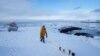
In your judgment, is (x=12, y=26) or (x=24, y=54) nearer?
(x=24, y=54)

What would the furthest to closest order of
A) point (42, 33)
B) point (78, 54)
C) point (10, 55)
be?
point (42, 33), point (78, 54), point (10, 55)

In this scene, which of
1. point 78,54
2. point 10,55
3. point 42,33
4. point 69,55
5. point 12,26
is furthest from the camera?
point 12,26

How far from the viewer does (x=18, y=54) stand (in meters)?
12.5

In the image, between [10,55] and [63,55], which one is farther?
[63,55]

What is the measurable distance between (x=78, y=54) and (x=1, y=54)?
4.83 metres

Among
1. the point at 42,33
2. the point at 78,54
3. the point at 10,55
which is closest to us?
the point at 10,55

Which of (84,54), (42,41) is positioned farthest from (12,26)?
(84,54)

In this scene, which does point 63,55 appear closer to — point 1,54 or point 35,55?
point 35,55

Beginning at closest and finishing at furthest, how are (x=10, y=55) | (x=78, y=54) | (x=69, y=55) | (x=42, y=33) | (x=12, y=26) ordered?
(x=10, y=55), (x=69, y=55), (x=78, y=54), (x=42, y=33), (x=12, y=26)

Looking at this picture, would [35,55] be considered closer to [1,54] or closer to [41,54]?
[41,54]

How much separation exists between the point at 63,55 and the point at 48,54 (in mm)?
884

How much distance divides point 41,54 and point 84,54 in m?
3.10

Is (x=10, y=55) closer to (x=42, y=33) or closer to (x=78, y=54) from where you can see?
(x=78, y=54)

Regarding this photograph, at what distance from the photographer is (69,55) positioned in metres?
12.8
